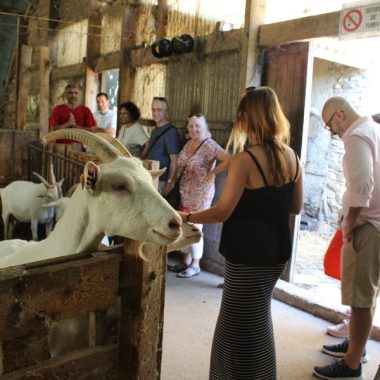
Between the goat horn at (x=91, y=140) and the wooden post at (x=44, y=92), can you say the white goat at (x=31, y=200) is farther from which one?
the goat horn at (x=91, y=140)

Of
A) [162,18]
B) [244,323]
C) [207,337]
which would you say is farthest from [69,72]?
[244,323]

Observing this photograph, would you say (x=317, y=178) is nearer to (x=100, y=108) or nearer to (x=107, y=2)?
(x=100, y=108)

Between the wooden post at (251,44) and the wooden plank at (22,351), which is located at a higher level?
the wooden post at (251,44)

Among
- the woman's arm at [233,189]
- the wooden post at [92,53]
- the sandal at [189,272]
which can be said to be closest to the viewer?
the woman's arm at [233,189]

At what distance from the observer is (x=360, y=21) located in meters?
3.87

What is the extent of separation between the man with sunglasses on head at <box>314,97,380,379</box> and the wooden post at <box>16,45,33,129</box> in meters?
4.30

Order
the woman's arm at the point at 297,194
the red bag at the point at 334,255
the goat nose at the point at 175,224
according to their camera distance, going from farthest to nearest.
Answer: the red bag at the point at 334,255 < the woman's arm at the point at 297,194 < the goat nose at the point at 175,224

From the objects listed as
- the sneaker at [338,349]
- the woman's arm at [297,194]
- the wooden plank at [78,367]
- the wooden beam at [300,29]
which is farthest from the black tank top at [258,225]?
the wooden beam at [300,29]

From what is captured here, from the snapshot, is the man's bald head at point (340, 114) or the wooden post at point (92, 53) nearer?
the man's bald head at point (340, 114)

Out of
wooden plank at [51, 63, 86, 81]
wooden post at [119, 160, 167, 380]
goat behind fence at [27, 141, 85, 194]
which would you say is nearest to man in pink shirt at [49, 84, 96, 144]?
goat behind fence at [27, 141, 85, 194]

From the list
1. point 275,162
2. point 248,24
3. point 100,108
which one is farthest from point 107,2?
point 275,162

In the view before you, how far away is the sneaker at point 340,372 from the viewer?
3.02m

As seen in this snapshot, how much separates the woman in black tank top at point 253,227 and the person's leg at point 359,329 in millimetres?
872

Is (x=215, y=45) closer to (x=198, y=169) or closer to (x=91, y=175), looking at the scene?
(x=198, y=169)
